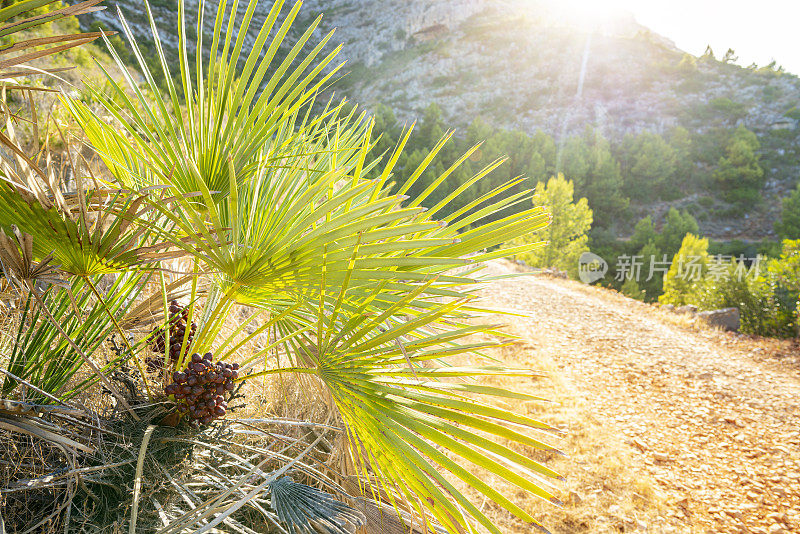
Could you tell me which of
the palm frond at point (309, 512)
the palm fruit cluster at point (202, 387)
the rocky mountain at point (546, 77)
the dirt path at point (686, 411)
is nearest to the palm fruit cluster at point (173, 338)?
the palm fruit cluster at point (202, 387)

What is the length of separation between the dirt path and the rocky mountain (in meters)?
32.4

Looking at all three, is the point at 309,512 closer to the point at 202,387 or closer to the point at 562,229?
the point at 202,387

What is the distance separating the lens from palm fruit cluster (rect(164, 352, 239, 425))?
3.37 ft

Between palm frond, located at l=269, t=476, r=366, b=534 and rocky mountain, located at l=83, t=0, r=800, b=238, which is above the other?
rocky mountain, located at l=83, t=0, r=800, b=238

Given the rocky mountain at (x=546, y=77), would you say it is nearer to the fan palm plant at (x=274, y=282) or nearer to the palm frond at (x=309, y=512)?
the fan palm plant at (x=274, y=282)

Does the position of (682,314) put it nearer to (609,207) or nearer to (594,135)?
(609,207)

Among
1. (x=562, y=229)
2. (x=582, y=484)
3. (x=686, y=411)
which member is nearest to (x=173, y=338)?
(x=582, y=484)

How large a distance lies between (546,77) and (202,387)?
185 ft

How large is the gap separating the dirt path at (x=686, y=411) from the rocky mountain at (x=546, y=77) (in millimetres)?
32415

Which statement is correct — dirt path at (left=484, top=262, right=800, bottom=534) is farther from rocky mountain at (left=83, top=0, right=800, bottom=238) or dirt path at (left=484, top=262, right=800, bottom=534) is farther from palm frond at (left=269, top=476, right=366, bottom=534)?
rocky mountain at (left=83, top=0, right=800, bottom=238)

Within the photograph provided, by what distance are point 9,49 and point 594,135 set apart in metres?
38.7

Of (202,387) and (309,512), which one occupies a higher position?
(202,387)

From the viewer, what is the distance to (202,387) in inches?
40.9

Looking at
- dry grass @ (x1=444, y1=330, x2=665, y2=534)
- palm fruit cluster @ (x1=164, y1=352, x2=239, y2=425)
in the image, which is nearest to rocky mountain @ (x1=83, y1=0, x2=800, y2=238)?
dry grass @ (x1=444, y1=330, x2=665, y2=534)
